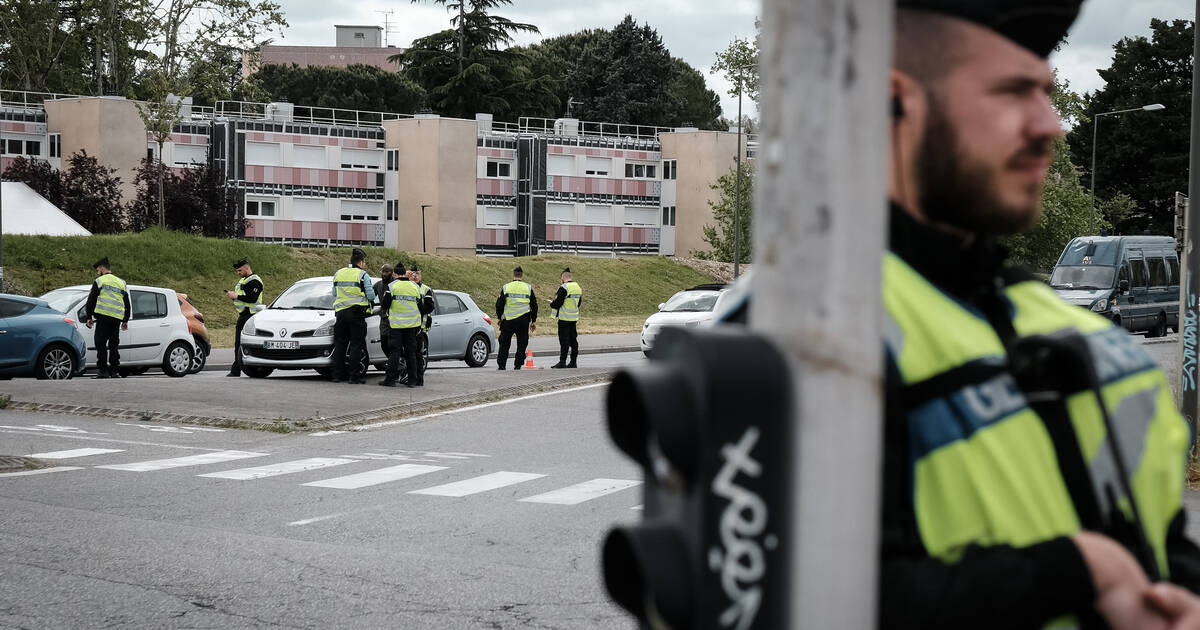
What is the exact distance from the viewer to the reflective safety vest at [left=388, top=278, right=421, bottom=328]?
21156mm

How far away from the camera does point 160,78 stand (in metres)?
52.8

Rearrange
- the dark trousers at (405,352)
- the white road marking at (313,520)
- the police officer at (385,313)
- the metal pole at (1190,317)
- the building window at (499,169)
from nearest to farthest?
the white road marking at (313,520) < the metal pole at (1190,317) < the dark trousers at (405,352) < the police officer at (385,313) < the building window at (499,169)

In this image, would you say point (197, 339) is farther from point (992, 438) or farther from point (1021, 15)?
point (992, 438)

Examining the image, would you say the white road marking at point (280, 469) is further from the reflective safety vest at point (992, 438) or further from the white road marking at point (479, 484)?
the reflective safety vest at point (992, 438)

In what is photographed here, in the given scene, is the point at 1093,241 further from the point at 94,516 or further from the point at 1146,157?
the point at 1146,157

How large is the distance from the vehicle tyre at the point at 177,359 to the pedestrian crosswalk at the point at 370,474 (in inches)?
457

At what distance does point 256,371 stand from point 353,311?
10.5 feet

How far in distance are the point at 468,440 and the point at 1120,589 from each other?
46.4 feet

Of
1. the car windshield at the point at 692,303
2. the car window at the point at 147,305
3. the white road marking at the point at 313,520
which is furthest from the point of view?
the car windshield at the point at 692,303

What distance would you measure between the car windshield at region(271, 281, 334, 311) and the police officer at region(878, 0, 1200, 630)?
2261 centimetres

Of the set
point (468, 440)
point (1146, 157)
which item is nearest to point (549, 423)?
point (468, 440)

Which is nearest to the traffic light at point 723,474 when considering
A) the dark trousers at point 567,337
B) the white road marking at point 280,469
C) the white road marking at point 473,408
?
the white road marking at point 280,469

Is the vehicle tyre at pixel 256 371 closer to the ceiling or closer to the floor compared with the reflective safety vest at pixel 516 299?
closer to the floor

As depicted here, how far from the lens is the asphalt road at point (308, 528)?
7039 mm
